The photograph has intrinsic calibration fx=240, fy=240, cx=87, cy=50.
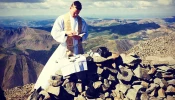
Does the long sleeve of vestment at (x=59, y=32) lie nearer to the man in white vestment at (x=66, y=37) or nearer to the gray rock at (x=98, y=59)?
the man in white vestment at (x=66, y=37)

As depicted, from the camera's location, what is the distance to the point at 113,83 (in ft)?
14.6

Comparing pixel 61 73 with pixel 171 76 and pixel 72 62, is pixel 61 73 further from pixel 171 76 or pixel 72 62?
pixel 171 76

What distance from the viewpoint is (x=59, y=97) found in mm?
4277

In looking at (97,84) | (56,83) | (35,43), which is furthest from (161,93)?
(35,43)

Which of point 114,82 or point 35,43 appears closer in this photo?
point 114,82

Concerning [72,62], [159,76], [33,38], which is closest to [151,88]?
[159,76]

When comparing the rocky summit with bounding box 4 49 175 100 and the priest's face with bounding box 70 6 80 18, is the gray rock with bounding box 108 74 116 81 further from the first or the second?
the priest's face with bounding box 70 6 80 18

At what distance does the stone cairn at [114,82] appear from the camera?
425 cm

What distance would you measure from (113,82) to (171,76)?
3.50 feet

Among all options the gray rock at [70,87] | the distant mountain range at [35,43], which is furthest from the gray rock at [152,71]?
the distant mountain range at [35,43]

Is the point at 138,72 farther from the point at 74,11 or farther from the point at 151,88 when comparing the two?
the point at 74,11

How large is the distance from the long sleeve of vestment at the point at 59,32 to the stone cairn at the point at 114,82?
0.58 metres

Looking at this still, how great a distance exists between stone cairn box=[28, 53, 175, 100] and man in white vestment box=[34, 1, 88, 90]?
0.17 m

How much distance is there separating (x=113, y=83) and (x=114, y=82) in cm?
3
